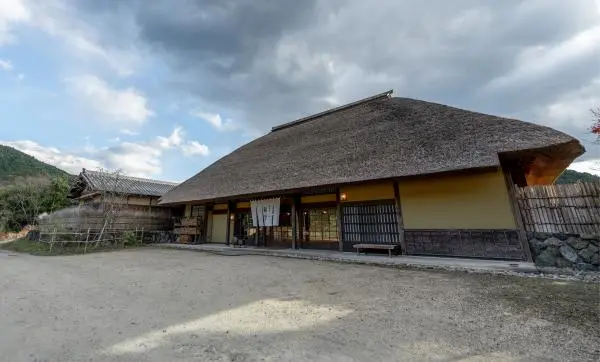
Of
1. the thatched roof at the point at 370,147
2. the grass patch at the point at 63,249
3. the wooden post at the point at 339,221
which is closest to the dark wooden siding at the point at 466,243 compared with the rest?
the thatched roof at the point at 370,147

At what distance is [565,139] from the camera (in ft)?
19.8

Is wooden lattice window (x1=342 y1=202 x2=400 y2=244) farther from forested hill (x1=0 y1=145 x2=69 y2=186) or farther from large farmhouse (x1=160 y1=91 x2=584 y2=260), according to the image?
forested hill (x1=0 y1=145 x2=69 y2=186)

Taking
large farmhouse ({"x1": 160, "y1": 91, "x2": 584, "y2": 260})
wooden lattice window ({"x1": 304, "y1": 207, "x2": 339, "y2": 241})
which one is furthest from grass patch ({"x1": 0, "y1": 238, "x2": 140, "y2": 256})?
wooden lattice window ({"x1": 304, "y1": 207, "x2": 339, "y2": 241})

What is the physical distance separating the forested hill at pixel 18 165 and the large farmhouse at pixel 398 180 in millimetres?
28734

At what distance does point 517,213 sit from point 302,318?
5959 mm

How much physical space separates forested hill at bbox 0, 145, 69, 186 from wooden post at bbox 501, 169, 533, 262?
123ft

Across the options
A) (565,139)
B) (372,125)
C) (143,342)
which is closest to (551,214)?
(565,139)

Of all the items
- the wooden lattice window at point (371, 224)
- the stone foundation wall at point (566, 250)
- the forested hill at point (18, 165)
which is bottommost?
the stone foundation wall at point (566, 250)

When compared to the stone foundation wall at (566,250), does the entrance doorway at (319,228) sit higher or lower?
higher

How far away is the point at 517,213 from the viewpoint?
6.48 meters

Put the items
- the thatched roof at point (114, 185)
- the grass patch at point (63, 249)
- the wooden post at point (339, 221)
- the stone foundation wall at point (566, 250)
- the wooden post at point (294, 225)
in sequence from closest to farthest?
1. the stone foundation wall at point (566, 250)
2. the wooden post at point (339, 221)
3. the wooden post at point (294, 225)
4. the grass patch at point (63, 249)
5. the thatched roof at point (114, 185)

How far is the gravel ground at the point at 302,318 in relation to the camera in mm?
2543

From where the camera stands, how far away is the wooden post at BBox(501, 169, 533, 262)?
6.27 metres

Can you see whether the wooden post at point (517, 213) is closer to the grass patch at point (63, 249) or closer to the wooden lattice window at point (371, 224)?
the wooden lattice window at point (371, 224)
